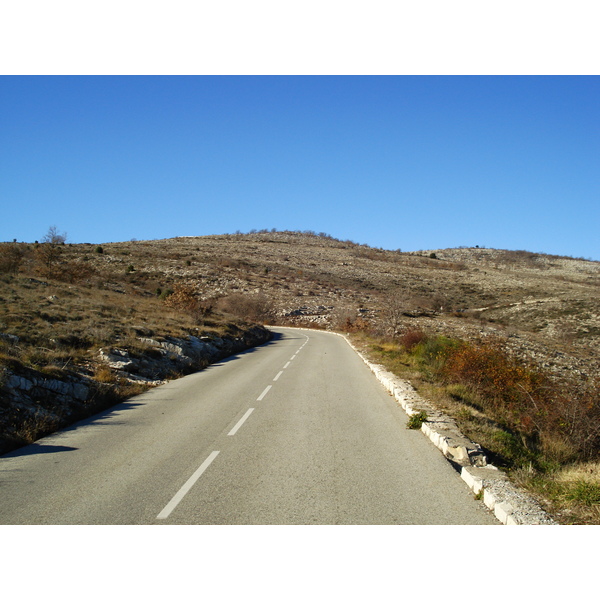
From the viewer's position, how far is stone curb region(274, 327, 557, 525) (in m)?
4.64

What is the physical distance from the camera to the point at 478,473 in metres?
5.85

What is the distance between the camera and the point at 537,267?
354 feet

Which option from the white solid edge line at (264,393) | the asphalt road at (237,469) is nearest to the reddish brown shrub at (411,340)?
the white solid edge line at (264,393)

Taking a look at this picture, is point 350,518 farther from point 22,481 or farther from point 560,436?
point 560,436

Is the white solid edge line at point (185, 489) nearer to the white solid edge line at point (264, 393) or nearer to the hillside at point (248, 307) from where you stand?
the hillside at point (248, 307)

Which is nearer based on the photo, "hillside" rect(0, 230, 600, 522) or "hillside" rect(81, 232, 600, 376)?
"hillside" rect(0, 230, 600, 522)

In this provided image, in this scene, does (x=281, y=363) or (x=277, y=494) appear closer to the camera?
(x=277, y=494)

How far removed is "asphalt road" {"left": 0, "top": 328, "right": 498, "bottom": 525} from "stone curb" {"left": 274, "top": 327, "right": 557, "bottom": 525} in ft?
0.50

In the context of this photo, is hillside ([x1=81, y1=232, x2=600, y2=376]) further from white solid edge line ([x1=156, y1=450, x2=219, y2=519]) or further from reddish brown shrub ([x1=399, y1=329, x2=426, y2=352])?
white solid edge line ([x1=156, y1=450, x2=219, y2=519])

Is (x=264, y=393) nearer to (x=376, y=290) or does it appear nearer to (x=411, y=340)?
(x=411, y=340)

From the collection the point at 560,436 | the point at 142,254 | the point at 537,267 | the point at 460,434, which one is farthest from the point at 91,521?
the point at 537,267

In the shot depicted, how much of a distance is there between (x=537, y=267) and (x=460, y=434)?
115m

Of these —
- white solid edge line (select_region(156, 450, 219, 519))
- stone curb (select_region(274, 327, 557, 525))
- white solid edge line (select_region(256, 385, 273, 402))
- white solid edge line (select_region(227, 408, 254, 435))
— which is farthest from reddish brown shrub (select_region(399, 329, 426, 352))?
white solid edge line (select_region(156, 450, 219, 519))

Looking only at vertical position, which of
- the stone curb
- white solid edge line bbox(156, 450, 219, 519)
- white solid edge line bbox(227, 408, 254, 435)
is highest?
the stone curb
